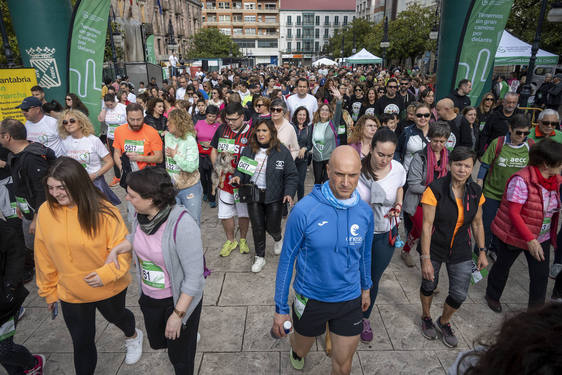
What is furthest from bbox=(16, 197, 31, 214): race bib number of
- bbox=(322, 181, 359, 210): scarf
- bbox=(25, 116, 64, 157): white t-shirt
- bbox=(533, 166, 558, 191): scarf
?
bbox=(533, 166, 558, 191): scarf

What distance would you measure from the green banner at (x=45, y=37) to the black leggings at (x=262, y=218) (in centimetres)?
786

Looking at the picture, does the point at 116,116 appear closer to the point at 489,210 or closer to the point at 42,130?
the point at 42,130

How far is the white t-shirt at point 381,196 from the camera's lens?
326cm

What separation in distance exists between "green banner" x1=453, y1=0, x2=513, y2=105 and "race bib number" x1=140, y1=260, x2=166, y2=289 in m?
8.62

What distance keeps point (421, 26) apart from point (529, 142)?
119ft

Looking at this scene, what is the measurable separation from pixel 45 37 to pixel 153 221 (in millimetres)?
9661

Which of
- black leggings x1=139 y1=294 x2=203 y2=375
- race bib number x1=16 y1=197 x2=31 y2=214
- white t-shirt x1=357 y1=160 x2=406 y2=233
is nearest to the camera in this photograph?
black leggings x1=139 y1=294 x2=203 y2=375

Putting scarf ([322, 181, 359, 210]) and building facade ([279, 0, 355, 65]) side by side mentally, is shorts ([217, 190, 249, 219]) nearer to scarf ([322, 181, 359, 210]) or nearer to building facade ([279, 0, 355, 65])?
scarf ([322, 181, 359, 210])

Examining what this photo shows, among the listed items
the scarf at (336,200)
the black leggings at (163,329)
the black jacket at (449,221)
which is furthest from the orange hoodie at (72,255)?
the black jacket at (449,221)

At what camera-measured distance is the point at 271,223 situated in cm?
483

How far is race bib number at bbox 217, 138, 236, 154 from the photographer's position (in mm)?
4855

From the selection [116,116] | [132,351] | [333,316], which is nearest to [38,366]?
[132,351]

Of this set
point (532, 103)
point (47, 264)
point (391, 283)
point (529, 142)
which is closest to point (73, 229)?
point (47, 264)

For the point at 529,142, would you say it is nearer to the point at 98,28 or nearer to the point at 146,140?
the point at 146,140
